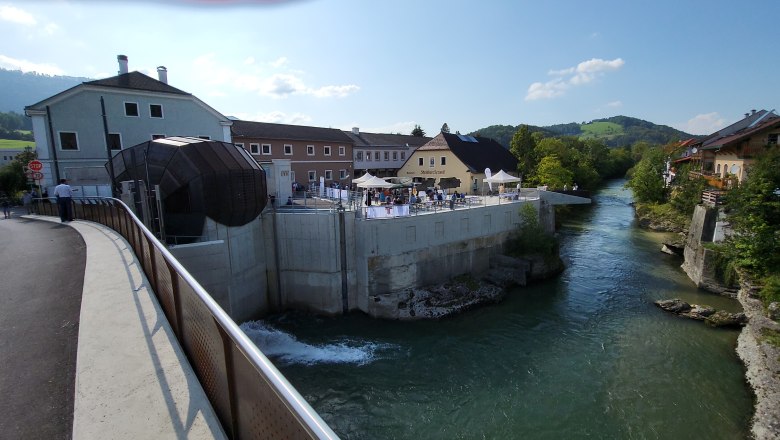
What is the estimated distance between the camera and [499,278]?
2372 centimetres

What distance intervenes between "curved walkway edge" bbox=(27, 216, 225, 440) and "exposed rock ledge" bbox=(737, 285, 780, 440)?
49.7ft

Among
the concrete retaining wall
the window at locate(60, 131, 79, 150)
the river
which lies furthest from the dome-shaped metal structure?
the concrete retaining wall

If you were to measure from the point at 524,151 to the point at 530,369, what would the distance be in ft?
121

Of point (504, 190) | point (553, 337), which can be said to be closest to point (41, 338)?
point (553, 337)

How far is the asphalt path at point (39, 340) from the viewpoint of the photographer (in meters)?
3.29

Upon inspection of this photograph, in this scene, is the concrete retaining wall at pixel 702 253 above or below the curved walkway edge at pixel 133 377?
below

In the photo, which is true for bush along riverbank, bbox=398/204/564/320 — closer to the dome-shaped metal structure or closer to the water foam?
the water foam

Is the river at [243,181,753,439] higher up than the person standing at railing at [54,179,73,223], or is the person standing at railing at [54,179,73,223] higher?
the person standing at railing at [54,179,73,223]

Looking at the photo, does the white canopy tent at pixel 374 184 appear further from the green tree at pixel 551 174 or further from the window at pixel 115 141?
the green tree at pixel 551 174

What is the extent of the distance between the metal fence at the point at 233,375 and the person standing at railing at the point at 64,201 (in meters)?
13.5

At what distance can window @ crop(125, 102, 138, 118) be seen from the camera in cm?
2469

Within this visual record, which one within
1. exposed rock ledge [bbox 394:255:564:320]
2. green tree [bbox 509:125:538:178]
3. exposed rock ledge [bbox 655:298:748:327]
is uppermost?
green tree [bbox 509:125:538:178]

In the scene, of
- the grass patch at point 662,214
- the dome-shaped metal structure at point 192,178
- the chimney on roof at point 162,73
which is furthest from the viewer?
the grass patch at point 662,214

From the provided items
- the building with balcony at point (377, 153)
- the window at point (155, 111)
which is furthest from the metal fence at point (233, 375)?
the building with balcony at point (377, 153)
